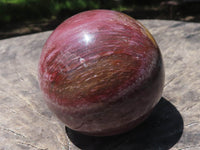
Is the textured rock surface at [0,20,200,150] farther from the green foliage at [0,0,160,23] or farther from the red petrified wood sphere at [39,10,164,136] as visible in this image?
the green foliage at [0,0,160,23]

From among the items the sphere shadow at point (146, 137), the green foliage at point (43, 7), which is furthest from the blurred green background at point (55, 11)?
the sphere shadow at point (146, 137)

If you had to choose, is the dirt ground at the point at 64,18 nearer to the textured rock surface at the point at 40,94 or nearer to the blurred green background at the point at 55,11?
the blurred green background at the point at 55,11

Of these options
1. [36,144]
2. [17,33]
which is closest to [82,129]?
[36,144]

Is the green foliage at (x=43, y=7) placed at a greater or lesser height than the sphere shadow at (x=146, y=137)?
lesser

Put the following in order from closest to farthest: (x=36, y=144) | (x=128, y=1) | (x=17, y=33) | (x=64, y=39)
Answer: (x=64, y=39) < (x=36, y=144) < (x=17, y=33) < (x=128, y=1)

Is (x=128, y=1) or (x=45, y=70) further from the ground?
(x=45, y=70)

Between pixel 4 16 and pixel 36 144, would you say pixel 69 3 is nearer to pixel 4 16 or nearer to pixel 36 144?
pixel 4 16
